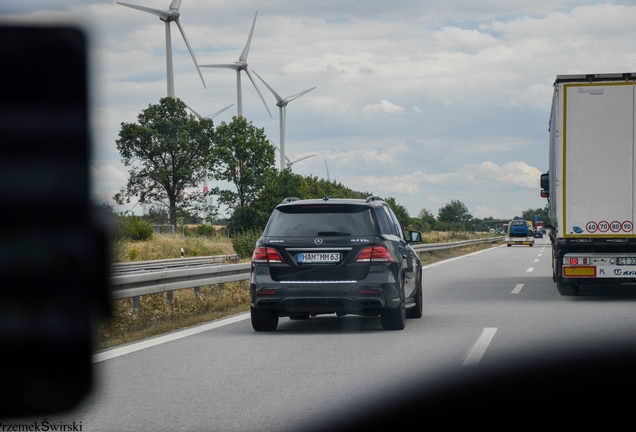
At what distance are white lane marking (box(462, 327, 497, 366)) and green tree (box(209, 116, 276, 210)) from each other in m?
77.0

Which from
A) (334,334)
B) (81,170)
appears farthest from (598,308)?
(81,170)

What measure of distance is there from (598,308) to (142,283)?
23.8ft

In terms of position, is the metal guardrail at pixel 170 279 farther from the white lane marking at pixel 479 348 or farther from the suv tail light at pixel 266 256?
the white lane marking at pixel 479 348

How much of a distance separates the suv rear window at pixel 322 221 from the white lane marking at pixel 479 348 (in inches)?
73.6

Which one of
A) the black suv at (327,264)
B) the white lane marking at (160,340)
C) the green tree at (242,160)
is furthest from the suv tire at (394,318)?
the green tree at (242,160)

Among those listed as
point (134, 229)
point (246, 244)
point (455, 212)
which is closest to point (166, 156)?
point (134, 229)

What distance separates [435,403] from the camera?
629cm

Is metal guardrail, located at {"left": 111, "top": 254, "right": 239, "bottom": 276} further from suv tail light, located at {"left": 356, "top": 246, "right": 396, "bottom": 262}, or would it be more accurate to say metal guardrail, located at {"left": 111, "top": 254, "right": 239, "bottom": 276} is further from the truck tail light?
suv tail light, located at {"left": 356, "top": 246, "right": 396, "bottom": 262}

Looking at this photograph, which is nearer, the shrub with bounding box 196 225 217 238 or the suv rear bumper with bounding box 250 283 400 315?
the suv rear bumper with bounding box 250 283 400 315

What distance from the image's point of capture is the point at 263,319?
10633 millimetres

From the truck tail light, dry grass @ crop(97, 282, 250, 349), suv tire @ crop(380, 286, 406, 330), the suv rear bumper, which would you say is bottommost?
dry grass @ crop(97, 282, 250, 349)

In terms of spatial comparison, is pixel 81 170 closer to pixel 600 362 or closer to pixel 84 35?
pixel 84 35

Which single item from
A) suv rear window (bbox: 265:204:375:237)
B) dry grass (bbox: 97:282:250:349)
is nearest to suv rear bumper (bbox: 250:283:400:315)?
suv rear window (bbox: 265:204:375:237)

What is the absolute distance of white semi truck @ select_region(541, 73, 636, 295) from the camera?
13.9 meters
